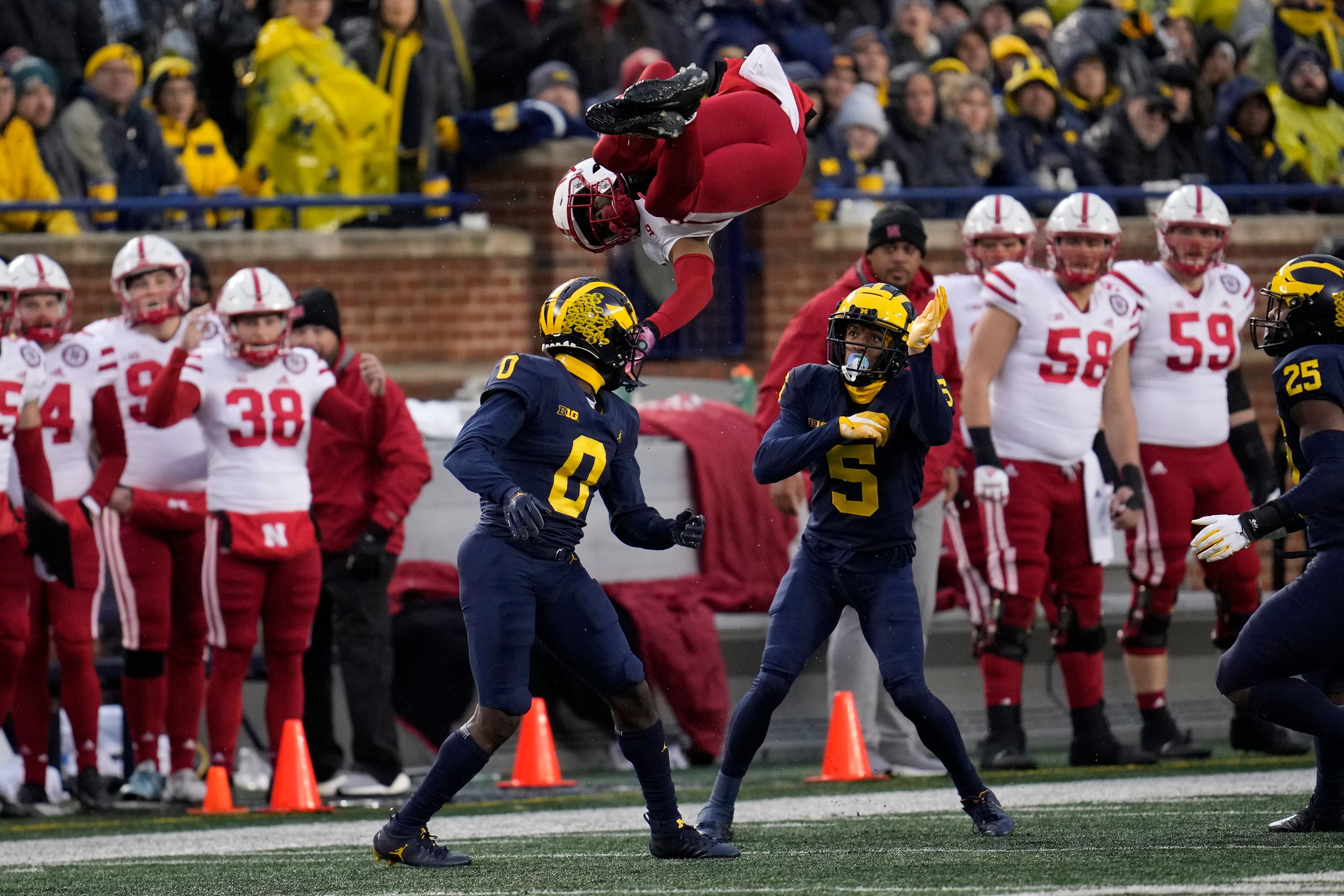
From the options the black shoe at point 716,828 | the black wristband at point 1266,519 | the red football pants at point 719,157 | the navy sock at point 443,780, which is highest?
the red football pants at point 719,157

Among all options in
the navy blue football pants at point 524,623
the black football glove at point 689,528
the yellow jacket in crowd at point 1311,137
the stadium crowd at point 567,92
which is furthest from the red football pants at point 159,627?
the yellow jacket in crowd at point 1311,137

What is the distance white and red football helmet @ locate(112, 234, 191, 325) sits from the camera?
31.5ft

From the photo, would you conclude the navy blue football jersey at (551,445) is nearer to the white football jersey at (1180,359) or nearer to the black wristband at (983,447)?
the black wristband at (983,447)

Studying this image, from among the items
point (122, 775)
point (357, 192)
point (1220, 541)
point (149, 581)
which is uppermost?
point (357, 192)

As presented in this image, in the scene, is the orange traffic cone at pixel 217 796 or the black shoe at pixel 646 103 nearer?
the black shoe at pixel 646 103

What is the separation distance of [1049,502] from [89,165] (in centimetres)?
555

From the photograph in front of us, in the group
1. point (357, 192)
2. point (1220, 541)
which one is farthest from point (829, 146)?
point (1220, 541)

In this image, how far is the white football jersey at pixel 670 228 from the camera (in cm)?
664

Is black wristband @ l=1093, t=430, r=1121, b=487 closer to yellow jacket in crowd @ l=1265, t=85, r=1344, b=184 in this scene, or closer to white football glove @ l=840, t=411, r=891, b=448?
white football glove @ l=840, t=411, r=891, b=448

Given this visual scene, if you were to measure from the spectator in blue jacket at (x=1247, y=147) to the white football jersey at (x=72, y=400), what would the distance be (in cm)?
814

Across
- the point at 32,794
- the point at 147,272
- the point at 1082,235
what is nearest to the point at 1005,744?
the point at 1082,235

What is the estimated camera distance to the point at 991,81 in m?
15.0

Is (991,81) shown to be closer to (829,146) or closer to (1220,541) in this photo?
(829,146)

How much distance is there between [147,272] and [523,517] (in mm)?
4077
